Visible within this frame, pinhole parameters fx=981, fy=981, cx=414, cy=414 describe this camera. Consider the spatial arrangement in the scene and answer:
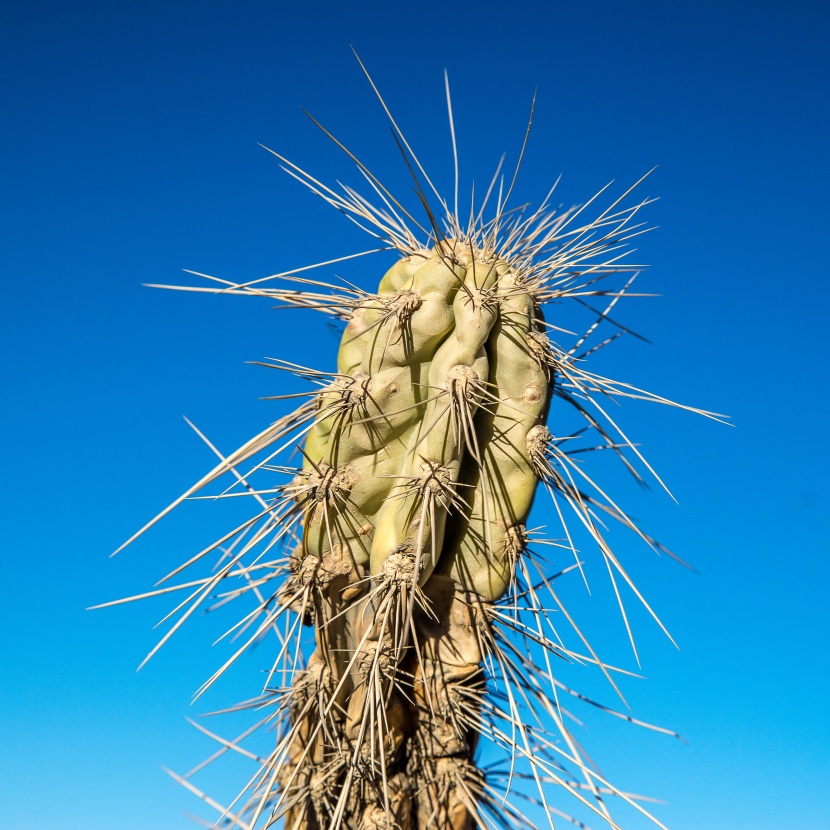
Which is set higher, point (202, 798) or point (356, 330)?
point (356, 330)

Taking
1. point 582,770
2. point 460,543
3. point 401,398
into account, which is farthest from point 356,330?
point 582,770

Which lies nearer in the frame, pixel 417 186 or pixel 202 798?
pixel 417 186

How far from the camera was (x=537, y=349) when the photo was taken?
8.46 ft

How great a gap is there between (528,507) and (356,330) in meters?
0.65

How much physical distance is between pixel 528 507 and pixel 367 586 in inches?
18.9

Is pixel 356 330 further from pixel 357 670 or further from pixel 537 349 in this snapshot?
pixel 357 670

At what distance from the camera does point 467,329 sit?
2.51 meters

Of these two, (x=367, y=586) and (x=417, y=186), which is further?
(x=367, y=586)

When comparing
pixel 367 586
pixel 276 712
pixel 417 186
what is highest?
pixel 417 186

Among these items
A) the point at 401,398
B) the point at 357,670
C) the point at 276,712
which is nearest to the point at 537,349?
the point at 401,398

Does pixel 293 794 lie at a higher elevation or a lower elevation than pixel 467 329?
lower

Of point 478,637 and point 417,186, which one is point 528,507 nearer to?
point 478,637

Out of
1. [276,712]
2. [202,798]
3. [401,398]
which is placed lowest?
[202,798]

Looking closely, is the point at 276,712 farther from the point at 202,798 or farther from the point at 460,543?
the point at 460,543
